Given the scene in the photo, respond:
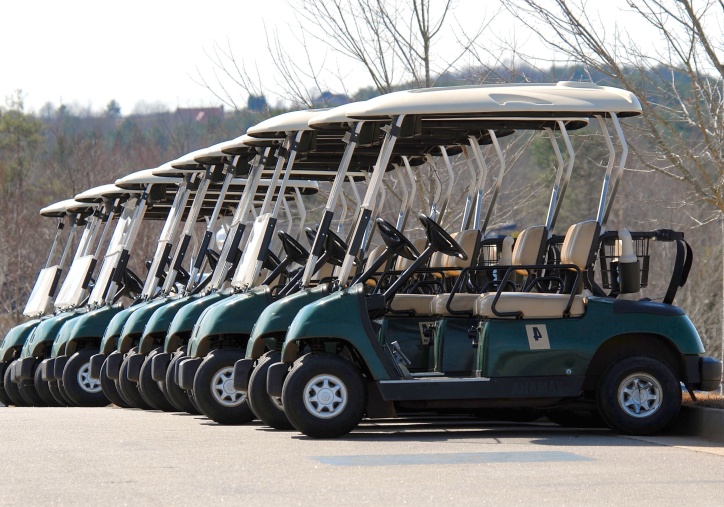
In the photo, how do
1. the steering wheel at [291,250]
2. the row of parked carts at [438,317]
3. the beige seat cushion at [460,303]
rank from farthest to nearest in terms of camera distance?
the steering wheel at [291,250] < the beige seat cushion at [460,303] < the row of parked carts at [438,317]

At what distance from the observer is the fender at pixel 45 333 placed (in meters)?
16.2

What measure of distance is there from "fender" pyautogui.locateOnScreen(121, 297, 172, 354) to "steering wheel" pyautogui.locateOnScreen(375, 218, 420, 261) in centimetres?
396

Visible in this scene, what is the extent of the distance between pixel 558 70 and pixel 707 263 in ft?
36.5

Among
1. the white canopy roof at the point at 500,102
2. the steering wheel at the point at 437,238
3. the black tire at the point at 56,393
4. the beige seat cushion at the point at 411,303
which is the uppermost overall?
the white canopy roof at the point at 500,102

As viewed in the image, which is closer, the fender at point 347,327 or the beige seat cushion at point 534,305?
the fender at point 347,327

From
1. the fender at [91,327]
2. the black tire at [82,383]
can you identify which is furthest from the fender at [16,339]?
the black tire at [82,383]

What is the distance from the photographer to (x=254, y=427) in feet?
36.6

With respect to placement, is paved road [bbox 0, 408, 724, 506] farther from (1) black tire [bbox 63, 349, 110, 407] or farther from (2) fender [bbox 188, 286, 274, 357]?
(1) black tire [bbox 63, 349, 110, 407]

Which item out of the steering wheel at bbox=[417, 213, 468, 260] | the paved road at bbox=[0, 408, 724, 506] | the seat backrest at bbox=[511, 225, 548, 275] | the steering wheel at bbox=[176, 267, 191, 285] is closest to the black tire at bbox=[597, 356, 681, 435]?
the paved road at bbox=[0, 408, 724, 506]

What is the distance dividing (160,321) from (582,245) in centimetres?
443

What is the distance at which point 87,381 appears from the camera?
49.2 ft

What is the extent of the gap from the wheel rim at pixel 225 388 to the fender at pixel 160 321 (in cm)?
173

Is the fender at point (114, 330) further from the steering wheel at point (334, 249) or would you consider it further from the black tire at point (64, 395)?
the steering wheel at point (334, 249)

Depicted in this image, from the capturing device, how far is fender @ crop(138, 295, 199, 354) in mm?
13016
